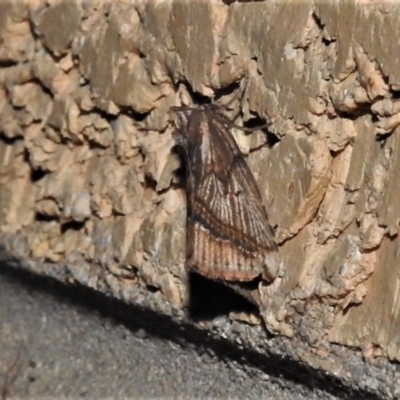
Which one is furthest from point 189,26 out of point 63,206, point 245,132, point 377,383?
point 377,383

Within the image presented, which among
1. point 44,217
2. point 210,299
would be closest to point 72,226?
point 44,217

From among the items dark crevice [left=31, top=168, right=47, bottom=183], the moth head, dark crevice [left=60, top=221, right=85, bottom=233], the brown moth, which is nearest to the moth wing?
the brown moth

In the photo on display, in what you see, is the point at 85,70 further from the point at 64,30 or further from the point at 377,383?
the point at 377,383

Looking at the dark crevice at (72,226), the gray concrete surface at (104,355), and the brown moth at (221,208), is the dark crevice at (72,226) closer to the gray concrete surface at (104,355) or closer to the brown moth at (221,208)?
the gray concrete surface at (104,355)

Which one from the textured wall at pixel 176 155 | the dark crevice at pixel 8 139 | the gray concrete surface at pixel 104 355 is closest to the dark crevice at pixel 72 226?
the textured wall at pixel 176 155

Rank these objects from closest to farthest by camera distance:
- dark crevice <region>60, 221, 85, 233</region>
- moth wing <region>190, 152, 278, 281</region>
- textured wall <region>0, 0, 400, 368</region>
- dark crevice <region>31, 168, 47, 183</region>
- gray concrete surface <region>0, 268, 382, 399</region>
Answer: textured wall <region>0, 0, 400, 368</region> < moth wing <region>190, 152, 278, 281</region> < gray concrete surface <region>0, 268, 382, 399</region> < dark crevice <region>60, 221, 85, 233</region> < dark crevice <region>31, 168, 47, 183</region>

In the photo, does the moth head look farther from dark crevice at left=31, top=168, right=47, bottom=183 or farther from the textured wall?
dark crevice at left=31, top=168, right=47, bottom=183
